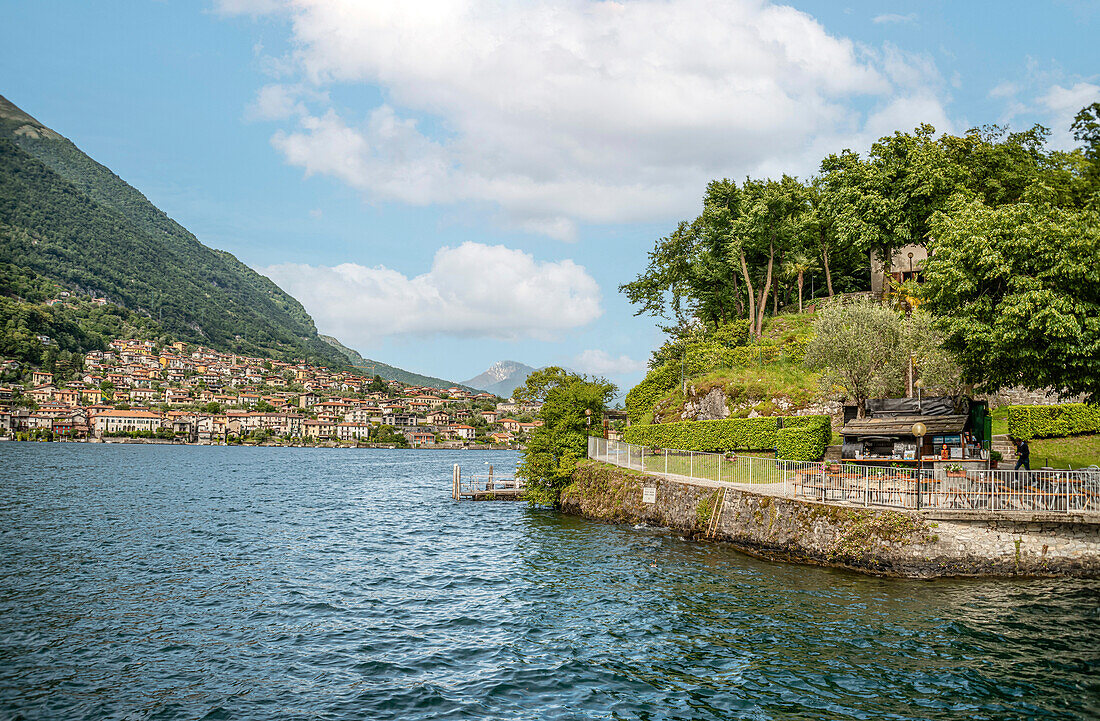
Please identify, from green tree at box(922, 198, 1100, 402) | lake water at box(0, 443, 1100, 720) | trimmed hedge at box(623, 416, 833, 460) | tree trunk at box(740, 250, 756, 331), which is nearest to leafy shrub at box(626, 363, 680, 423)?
trimmed hedge at box(623, 416, 833, 460)

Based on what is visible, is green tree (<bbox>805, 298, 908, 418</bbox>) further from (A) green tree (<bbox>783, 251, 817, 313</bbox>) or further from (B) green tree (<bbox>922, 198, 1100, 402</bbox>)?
(A) green tree (<bbox>783, 251, 817, 313</bbox>)

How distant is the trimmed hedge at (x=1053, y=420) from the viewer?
30.9m

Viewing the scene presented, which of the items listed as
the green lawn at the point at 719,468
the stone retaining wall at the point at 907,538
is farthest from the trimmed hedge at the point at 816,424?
the stone retaining wall at the point at 907,538

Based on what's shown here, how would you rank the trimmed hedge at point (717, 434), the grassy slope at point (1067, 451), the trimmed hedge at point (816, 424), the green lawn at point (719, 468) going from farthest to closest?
the trimmed hedge at point (717, 434)
the trimmed hedge at point (816, 424)
the green lawn at point (719, 468)
the grassy slope at point (1067, 451)

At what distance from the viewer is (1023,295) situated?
21.0m

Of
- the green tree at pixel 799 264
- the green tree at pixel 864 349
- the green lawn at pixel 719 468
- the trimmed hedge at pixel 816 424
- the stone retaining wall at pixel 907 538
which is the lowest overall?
the stone retaining wall at pixel 907 538

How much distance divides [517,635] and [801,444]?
23500 millimetres

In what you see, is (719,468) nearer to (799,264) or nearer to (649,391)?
(649,391)

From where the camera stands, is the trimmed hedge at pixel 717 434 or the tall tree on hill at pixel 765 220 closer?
the trimmed hedge at pixel 717 434

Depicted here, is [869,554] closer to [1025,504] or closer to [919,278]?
[1025,504]

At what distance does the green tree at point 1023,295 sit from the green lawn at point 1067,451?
7.40 m

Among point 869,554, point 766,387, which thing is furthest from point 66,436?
point 869,554

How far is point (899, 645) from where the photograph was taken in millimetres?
14125

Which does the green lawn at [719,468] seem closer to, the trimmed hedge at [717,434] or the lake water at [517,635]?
the lake water at [517,635]
